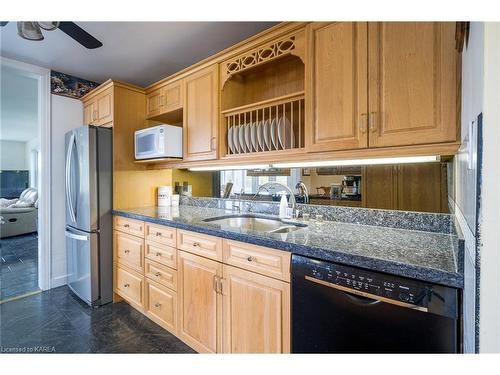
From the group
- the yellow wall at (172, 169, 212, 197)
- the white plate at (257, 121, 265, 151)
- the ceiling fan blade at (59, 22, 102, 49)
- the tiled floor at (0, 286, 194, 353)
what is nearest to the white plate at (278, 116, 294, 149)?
the white plate at (257, 121, 265, 151)

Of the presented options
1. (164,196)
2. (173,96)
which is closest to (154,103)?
(173,96)

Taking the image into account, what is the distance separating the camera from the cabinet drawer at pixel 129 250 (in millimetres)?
2139

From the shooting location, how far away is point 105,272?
2.42 m

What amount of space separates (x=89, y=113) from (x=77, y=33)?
1583 mm

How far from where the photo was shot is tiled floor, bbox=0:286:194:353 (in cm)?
178

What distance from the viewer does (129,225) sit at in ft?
7.48

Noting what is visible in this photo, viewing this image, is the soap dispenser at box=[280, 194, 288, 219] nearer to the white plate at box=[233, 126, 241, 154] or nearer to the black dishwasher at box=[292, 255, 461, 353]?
the white plate at box=[233, 126, 241, 154]

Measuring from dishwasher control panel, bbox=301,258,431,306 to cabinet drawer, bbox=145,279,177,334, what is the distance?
1185 mm

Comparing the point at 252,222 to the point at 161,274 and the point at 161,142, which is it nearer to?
the point at 161,274

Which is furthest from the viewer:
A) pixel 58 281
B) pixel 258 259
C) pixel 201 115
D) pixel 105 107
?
pixel 58 281

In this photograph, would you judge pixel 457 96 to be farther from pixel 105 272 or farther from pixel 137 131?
pixel 105 272

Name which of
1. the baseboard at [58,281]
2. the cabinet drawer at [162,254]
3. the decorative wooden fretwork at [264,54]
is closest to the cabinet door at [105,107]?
the decorative wooden fretwork at [264,54]

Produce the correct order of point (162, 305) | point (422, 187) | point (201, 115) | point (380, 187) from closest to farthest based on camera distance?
point (422, 187) → point (380, 187) → point (162, 305) → point (201, 115)
